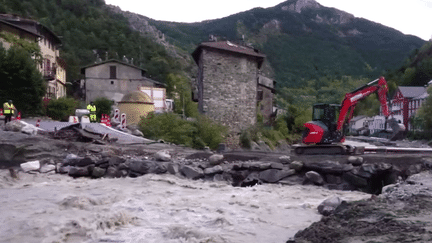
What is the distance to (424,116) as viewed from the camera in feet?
142

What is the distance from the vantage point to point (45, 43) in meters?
41.1

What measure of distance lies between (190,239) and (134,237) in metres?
0.75

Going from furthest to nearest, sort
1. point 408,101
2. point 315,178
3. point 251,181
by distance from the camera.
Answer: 1. point 408,101
2. point 251,181
3. point 315,178

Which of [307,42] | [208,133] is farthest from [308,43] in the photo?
[208,133]

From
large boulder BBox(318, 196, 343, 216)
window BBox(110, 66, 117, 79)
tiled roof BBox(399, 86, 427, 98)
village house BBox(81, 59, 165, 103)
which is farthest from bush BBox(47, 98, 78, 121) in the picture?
tiled roof BBox(399, 86, 427, 98)

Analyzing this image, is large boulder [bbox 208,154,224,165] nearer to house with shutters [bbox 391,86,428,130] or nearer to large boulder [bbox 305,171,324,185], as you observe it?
large boulder [bbox 305,171,324,185]

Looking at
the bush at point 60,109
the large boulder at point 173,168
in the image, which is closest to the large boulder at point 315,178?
the large boulder at point 173,168

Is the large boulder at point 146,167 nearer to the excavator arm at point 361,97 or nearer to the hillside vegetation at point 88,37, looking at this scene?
the excavator arm at point 361,97

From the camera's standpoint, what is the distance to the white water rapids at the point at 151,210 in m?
4.41

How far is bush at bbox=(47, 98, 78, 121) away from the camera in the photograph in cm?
2627

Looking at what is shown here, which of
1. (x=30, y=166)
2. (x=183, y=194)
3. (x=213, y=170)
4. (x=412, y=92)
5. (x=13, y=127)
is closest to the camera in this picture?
(x=183, y=194)

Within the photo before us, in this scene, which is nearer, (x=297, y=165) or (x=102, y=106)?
(x=297, y=165)

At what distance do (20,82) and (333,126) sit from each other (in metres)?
22.3

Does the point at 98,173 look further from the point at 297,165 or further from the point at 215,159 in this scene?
the point at 297,165
